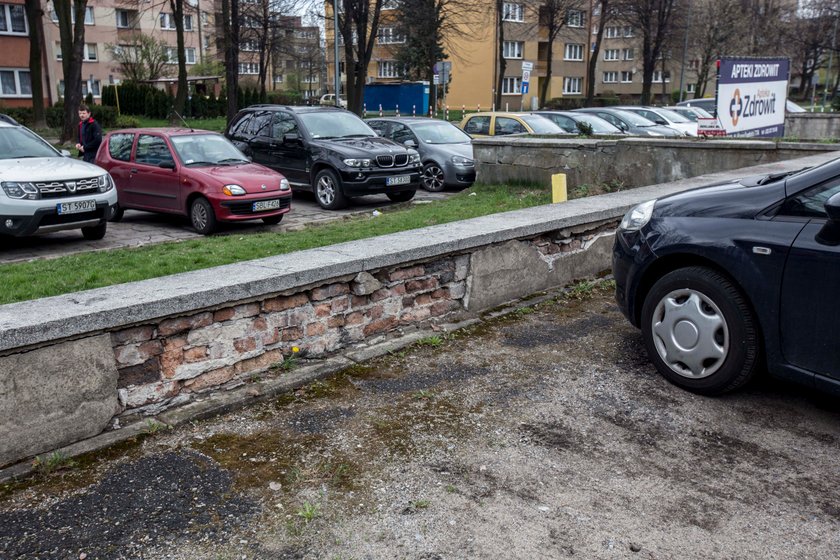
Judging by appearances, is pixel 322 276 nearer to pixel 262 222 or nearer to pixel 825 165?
pixel 825 165

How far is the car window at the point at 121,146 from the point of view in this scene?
12711 mm

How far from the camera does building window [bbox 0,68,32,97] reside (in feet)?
137

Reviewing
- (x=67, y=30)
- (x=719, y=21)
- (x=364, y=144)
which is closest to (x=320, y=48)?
(x=719, y=21)

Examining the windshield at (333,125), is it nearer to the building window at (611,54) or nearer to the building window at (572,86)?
the building window at (572,86)

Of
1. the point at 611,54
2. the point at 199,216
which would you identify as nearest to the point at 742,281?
the point at 199,216

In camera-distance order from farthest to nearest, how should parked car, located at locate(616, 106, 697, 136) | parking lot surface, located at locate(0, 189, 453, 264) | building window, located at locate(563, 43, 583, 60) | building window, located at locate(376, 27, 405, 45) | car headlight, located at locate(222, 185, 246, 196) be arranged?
building window, located at locate(563, 43, 583, 60), building window, located at locate(376, 27, 405, 45), parked car, located at locate(616, 106, 697, 136), car headlight, located at locate(222, 185, 246, 196), parking lot surface, located at locate(0, 189, 453, 264)

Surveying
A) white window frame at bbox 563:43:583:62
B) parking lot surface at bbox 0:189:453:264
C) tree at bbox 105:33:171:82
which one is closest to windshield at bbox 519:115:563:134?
parking lot surface at bbox 0:189:453:264

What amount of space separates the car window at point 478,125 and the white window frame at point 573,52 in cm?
5094

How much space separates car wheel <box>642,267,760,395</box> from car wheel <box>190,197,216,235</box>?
798cm

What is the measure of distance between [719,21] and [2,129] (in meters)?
49.2

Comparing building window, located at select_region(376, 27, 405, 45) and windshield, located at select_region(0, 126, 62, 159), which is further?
building window, located at select_region(376, 27, 405, 45)

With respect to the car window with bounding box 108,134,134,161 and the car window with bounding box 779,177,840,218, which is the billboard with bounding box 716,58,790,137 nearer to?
the car window with bounding box 779,177,840,218

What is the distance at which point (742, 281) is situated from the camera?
4219 millimetres

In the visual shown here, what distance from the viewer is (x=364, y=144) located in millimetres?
14102
